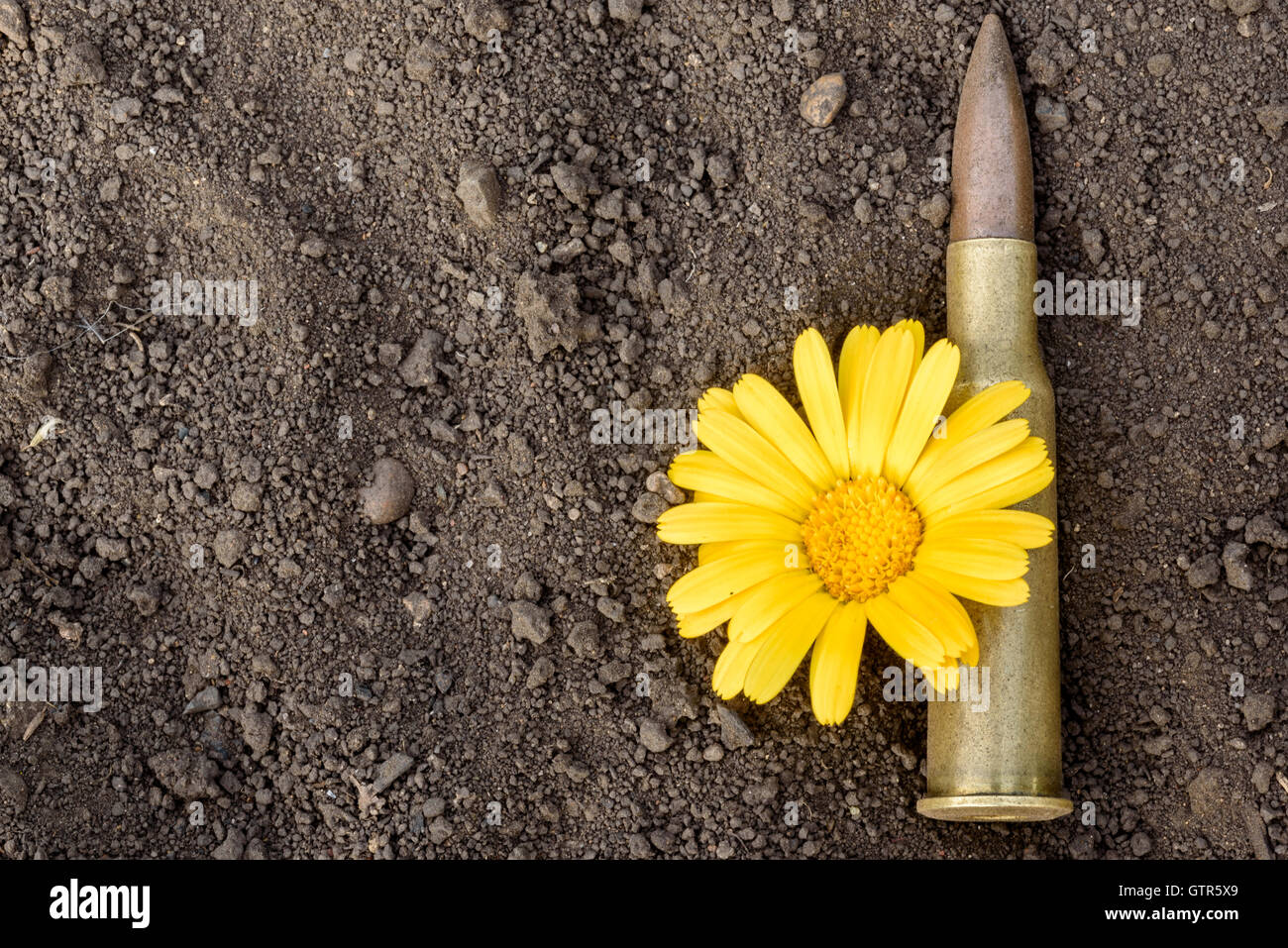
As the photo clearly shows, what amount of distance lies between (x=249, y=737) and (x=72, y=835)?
47cm

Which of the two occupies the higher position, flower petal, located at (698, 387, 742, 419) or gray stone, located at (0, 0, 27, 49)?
gray stone, located at (0, 0, 27, 49)

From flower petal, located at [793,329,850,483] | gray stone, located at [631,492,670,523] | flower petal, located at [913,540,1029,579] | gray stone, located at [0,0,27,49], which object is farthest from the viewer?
gray stone, located at [0,0,27,49]

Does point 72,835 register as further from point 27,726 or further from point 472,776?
point 472,776

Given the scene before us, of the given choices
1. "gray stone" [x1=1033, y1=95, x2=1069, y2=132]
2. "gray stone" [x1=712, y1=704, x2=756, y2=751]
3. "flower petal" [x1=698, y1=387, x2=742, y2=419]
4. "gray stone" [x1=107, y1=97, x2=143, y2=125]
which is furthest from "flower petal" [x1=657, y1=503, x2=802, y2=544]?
"gray stone" [x1=107, y1=97, x2=143, y2=125]

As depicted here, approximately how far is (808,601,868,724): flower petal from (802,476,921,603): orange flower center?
0.06m

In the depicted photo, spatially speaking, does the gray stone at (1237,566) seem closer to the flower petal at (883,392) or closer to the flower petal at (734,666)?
the flower petal at (883,392)

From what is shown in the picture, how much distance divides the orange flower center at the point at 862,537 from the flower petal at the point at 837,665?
6 centimetres

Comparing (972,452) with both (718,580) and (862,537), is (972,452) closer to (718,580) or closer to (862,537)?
(862,537)

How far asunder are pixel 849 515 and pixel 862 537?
6 cm

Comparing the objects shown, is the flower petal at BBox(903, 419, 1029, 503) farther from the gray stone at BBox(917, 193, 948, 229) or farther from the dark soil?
the gray stone at BBox(917, 193, 948, 229)

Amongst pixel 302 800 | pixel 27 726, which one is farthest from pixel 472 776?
pixel 27 726

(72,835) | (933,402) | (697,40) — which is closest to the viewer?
(933,402)

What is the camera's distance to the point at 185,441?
3.14m

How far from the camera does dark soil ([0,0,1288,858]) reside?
10.1ft
